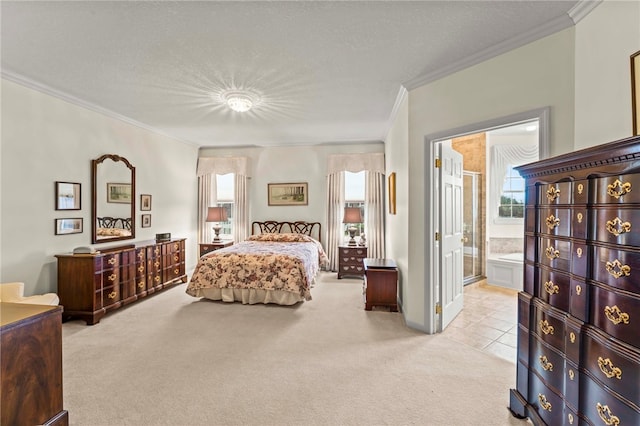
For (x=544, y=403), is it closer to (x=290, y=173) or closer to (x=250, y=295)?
(x=250, y=295)

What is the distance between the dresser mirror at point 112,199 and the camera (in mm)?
4156

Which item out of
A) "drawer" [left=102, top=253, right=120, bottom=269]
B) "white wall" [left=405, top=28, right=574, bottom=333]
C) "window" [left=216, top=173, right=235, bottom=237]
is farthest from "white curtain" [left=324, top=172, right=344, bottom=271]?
"drawer" [left=102, top=253, right=120, bottom=269]

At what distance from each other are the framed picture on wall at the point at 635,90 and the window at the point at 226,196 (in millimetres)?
6446

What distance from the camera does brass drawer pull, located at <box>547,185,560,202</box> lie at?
1.59 metres

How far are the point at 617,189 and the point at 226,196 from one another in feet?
21.8

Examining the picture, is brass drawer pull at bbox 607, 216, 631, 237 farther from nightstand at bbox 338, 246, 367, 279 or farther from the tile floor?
nightstand at bbox 338, 246, 367, 279

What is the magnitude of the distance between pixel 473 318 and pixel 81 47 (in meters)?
5.13

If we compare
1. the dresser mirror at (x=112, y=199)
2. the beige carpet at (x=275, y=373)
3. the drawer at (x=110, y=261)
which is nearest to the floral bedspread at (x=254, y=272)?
the beige carpet at (x=275, y=373)

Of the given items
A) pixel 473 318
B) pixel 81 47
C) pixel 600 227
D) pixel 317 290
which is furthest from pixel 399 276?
pixel 81 47

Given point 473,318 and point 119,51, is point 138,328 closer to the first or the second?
point 119,51

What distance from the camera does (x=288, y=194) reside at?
6.58 meters

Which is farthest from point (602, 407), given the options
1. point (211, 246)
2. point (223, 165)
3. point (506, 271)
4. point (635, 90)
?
point (223, 165)

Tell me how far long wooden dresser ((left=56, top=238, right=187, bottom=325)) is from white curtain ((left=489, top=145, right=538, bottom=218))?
626 cm

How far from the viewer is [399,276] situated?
4.20 metres
